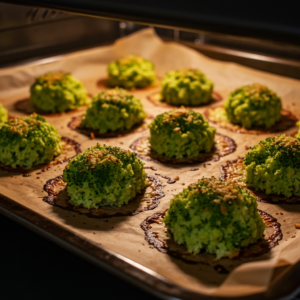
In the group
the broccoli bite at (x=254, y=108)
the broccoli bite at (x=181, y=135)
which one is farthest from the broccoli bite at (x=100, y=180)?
the broccoli bite at (x=254, y=108)

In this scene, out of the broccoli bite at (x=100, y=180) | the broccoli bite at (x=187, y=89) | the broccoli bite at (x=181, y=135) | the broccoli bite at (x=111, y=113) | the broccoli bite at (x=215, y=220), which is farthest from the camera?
the broccoli bite at (x=187, y=89)

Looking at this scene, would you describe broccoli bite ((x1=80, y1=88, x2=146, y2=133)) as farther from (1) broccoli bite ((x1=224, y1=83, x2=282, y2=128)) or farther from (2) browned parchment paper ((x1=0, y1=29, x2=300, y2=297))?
(1) broccoli bite ((x1=224, y1=83, x2=282, y2=128))

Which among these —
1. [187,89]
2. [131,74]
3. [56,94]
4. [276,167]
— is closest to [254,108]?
[187,89]

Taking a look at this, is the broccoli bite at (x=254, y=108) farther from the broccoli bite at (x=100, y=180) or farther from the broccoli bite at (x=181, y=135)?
the broccoli bite at (x=100, y=180)

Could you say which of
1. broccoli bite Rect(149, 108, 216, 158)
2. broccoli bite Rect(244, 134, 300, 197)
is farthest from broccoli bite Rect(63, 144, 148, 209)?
broccoli bite Rect(244, 134, 300, 197)

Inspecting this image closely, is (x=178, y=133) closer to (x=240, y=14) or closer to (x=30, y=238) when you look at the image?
(x=30, y=238)

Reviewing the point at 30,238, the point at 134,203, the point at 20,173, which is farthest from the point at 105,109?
the point at 30,238

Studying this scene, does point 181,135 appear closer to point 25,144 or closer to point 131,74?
point 25,144
